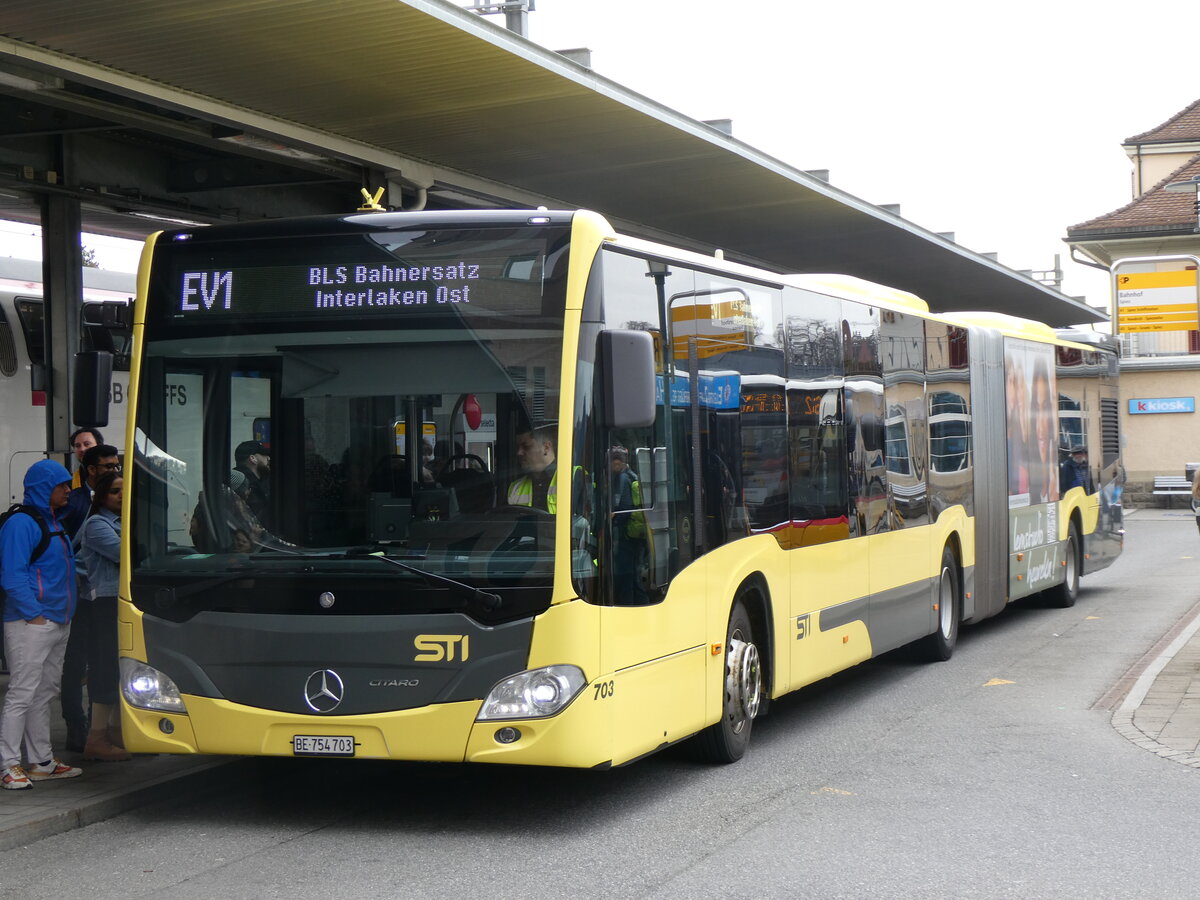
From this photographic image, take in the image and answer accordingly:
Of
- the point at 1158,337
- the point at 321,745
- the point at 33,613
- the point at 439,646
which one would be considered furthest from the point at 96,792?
the point at 1158,337

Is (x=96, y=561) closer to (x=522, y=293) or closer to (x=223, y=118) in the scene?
(x=522, y=293)

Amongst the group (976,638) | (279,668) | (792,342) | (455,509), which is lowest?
(976,638)

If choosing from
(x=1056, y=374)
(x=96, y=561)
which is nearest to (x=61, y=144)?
(x=96, y=561)

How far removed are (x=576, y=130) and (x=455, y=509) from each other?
7187 mm

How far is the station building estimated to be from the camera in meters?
44.6

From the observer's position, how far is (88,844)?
7.24 m

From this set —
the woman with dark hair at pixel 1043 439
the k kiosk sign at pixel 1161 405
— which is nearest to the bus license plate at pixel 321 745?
the woman with dark hair at pixel 1043 439

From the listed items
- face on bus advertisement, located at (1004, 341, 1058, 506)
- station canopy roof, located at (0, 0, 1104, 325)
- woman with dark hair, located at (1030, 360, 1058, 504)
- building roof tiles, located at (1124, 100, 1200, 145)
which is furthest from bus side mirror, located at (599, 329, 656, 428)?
building roof tiles, located at (1124, 100, 1200, 145)

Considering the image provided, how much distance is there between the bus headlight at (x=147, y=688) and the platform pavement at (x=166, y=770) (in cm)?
60

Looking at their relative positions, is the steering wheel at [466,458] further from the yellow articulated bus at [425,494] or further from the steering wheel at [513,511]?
the steering wheel at [513,511]

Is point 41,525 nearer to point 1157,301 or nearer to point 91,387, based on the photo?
point 91,387

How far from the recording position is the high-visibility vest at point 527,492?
7078 mm

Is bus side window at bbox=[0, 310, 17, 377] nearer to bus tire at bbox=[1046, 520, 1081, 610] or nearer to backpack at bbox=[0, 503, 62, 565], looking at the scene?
backpack at bbox=[0, 503, 62, 565]

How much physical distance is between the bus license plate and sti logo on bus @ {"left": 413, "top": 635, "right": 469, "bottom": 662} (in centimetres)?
52
